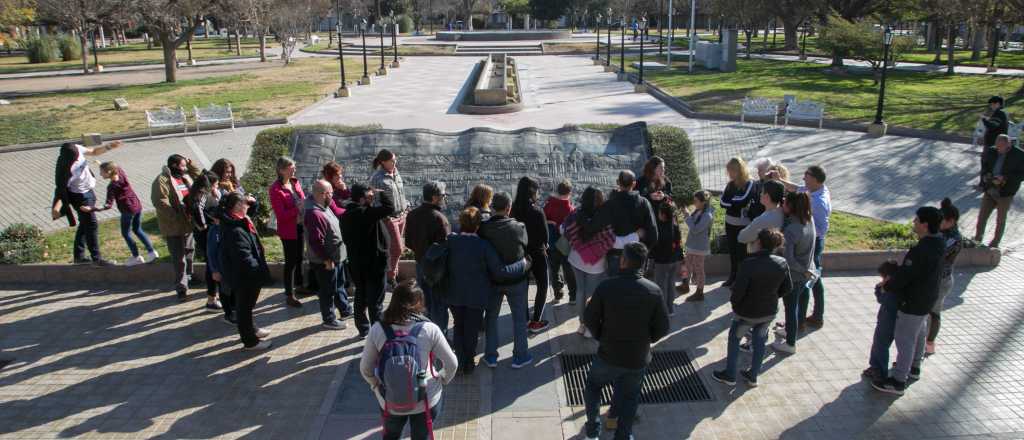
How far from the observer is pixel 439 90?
27.6m

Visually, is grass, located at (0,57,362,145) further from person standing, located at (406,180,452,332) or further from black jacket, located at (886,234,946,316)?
black jacket, located at (886,234,946,316)

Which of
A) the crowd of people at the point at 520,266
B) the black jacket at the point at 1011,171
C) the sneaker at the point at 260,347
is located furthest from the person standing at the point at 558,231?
the black jacket at the point at 1011,171

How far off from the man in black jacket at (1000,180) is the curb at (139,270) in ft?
2.56

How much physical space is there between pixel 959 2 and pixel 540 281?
23723 millimetres

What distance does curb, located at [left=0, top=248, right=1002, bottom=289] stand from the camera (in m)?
8.01

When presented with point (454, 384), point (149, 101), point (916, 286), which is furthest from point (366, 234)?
point (149, 101)

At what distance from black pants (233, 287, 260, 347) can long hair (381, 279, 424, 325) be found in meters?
2.70

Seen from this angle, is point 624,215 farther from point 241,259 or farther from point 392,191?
point 241,259

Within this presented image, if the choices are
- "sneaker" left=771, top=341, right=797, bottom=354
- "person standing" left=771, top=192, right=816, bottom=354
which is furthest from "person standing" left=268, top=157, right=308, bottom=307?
"sneaker" left=771, top=341, right=797, bottom=354

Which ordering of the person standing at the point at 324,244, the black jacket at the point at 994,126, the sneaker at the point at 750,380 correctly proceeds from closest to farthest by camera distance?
the sneaker at the point at 750,380
the person standing at the point at 324,244
the black jacket at the point at 994,126

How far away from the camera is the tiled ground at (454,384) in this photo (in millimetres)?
5008

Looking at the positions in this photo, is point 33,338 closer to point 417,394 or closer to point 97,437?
point 97,437

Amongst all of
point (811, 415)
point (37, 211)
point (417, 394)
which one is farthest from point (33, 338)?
point (811, 415)

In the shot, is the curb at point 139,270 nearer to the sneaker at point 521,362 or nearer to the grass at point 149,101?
the sneaker at point 521,362
